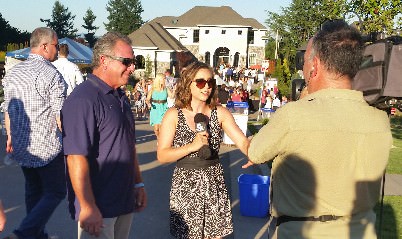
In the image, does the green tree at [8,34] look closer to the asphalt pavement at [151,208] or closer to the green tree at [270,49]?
the green tree at [270,49]

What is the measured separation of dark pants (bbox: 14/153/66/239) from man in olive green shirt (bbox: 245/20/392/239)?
310 cm

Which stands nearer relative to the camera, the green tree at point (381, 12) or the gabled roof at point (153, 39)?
the green tree at point (381, 12)

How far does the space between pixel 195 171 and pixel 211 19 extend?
74.1 meters

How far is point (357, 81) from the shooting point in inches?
99.0

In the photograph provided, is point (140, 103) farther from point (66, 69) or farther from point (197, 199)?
point (197, 199)

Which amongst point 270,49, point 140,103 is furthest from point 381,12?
point 270,49

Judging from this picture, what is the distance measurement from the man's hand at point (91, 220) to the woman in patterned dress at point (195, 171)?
1014mm

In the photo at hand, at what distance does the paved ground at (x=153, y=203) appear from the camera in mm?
5883

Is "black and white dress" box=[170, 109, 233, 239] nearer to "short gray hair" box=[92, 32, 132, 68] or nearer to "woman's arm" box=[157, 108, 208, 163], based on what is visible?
"woman's arm" box=[157, 108, 208, 163]

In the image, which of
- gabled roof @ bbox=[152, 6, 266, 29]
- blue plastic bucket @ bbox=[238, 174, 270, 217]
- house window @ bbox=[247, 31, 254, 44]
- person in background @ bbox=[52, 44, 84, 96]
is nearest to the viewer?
blue plastic bucket @ bbox=[238, 174, 270, 217]

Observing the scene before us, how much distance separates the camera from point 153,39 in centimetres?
6606

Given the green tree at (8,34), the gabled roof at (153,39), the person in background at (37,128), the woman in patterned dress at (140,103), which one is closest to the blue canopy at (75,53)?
the woman in patterned dress at (140,103)

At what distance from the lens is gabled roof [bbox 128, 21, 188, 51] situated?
210 feet

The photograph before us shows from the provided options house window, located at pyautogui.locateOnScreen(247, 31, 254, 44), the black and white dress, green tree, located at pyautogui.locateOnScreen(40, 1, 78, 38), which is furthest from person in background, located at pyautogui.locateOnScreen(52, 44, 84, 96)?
green tree, located at pyautogui.locateOnScreen(40, 1, 78, 38)
